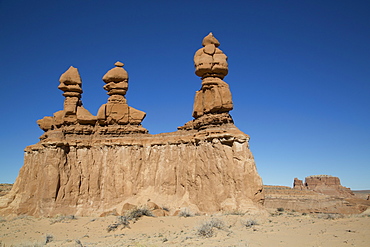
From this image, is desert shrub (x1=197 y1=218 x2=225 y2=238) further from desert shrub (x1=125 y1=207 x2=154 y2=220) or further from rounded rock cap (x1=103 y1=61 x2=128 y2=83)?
rounded rock cap (x1=103 y1=61 x2=128 y2=83)

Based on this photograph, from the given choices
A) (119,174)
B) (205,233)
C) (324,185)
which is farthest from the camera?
(324,185)

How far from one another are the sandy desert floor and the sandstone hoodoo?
172 inches

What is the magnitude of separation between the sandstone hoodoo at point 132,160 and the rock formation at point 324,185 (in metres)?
83.8

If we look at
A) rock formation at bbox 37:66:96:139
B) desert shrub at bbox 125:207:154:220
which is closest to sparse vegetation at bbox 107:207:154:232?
desert shrub at bbox 125:207:154:220

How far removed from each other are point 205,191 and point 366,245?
1486 centimetres

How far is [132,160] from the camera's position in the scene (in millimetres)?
32094

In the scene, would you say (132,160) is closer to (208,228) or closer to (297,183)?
(208,228)

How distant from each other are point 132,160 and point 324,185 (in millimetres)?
89179

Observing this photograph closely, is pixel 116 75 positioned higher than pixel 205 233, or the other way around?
pixel 116 75

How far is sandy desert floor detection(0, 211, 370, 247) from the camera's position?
14.4 m

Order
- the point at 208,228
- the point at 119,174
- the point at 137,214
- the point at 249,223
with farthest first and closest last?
the point at 119,174 < the point at 137,214 < the point at 249,223 < the point at 208,228

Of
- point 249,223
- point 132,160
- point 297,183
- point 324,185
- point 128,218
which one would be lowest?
point 249,223

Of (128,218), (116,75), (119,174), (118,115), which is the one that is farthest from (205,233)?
(116,75)

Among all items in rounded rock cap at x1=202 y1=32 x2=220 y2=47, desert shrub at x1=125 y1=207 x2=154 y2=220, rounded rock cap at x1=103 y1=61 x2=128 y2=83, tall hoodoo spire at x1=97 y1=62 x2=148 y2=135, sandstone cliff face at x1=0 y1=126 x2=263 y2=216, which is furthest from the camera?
rounded rock cap at x1=103 y1=61 x2=128 y2=83
